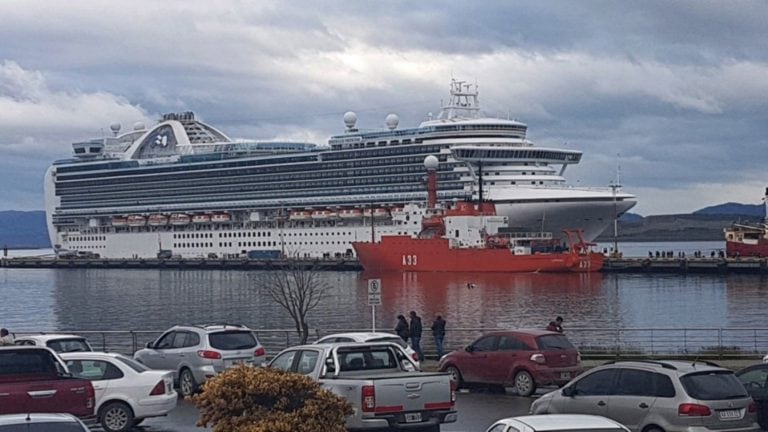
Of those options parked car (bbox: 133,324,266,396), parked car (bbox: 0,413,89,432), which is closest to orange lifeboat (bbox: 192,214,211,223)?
parked car (bbox: 133,324,266,396)

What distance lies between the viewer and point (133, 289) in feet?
280

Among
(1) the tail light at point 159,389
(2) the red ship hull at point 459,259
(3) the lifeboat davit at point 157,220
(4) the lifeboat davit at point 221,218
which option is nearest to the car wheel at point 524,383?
(1) the tail light at point 159,389

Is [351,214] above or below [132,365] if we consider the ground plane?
above

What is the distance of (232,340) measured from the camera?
21.6m

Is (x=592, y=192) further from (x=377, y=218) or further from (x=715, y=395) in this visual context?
(x=715, y=395)

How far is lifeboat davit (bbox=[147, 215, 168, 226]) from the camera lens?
419ft

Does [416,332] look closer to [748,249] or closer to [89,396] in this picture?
[89,396]

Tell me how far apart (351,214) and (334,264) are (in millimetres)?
7305

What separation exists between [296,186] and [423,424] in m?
104

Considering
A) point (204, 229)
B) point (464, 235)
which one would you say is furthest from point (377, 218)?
point (204, 229)

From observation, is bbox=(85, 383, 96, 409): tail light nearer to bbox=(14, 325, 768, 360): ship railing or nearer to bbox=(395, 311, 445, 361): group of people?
bbox=(14, 325, 768, 360): ship railing

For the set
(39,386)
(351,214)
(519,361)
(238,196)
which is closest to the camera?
(39,386)

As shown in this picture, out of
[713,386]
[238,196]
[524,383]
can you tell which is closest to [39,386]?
[713,386]

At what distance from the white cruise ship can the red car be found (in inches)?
2827
